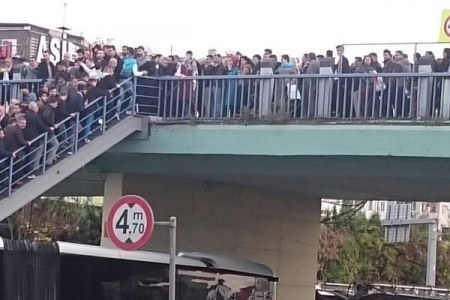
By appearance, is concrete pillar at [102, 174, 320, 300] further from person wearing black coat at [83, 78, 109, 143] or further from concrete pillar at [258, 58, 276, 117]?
concrete pillar at [258, 58, 276, 117]

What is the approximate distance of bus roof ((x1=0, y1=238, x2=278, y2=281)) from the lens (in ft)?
49.3

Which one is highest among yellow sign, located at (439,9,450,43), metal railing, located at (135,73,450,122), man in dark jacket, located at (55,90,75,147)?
yellow sign, located at (439,9,450,43)

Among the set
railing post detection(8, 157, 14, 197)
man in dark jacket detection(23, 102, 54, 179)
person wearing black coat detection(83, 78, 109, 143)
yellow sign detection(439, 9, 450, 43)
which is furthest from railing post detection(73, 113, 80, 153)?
yellow sign detection(439, 9, 450, 43)

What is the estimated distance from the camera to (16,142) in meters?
16.7

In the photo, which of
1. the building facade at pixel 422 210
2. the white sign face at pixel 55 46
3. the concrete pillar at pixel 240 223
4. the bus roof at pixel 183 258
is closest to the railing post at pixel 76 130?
the bus roof at pixel 183 258

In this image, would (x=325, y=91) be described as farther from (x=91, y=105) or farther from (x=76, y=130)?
(x=76, y=130)

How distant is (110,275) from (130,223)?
416 cm

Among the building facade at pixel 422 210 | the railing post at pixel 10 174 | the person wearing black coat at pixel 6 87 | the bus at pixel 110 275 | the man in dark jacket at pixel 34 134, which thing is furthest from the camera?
the building facade at pixel 422 210

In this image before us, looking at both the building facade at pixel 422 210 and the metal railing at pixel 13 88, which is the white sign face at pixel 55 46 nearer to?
the metal railing at pixel 13 88

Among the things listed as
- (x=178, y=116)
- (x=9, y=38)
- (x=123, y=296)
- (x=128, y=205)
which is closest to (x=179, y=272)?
(x=123, y=296)

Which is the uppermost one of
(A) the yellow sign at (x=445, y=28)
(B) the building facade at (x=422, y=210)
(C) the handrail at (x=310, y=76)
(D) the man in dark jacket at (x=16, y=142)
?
(A) the yellow sign at (x=445, y=28)

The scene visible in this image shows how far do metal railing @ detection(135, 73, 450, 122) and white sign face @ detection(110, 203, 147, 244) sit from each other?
19.7 feet

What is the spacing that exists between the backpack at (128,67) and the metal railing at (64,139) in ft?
0.67

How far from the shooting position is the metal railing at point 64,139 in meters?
16.7
